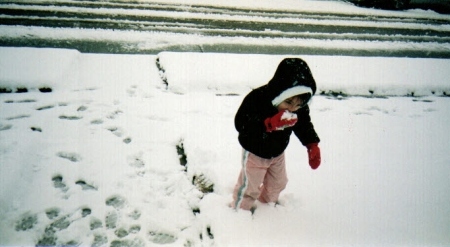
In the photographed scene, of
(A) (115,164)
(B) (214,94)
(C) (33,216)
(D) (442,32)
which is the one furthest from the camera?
(D) (442,32)

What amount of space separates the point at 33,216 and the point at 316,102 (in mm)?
3405

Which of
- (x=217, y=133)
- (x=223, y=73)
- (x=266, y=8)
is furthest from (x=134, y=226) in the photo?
(x=266, y=8)

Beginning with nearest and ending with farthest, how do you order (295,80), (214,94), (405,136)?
(295,80), (405,136), (214,94)

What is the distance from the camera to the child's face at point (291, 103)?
167 centimetres

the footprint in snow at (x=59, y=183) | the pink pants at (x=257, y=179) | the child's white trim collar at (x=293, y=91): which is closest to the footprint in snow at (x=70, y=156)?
the footprint in snow at (x=59, y=183)

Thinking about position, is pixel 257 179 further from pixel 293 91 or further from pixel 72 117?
pixel 72 117

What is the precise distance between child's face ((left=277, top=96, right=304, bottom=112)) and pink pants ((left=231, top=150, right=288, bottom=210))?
379 millimetres

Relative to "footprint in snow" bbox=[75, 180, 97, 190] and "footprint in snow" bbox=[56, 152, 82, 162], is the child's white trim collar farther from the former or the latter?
"footprint in snow" bbox=[56, 152, 82, 162]

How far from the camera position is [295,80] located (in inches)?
61.7

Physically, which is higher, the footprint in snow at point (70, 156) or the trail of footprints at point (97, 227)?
the footprint in snow at point (70, 156)

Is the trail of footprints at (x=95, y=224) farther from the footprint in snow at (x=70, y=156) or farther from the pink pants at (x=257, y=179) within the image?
the pink pants at (x=257, y=179)

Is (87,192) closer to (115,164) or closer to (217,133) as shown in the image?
(115,164)

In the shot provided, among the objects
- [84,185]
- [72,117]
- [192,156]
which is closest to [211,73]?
[192,156]

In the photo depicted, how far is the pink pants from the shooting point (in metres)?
1.92
